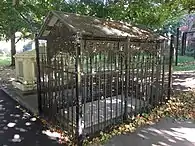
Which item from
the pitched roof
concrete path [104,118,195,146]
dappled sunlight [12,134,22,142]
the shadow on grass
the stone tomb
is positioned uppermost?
the pitched roof

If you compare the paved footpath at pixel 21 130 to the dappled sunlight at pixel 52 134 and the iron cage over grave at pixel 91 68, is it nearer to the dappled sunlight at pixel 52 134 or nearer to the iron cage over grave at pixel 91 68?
the dappled sunlight at pixel 52 134

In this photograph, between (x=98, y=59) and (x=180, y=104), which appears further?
(x=180, y=104)

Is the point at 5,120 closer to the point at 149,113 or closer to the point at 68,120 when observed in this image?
the point at 68,120

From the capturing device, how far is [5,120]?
521 cm

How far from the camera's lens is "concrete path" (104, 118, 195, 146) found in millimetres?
4125

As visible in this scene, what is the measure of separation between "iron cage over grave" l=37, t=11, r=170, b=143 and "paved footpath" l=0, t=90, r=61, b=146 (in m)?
0.40

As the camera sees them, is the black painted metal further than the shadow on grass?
No

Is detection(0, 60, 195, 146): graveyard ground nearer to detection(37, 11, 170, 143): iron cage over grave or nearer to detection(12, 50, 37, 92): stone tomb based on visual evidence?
detection(37, 11, 170, 143): iron cage over grave

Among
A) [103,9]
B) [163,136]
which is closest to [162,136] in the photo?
[163,136]

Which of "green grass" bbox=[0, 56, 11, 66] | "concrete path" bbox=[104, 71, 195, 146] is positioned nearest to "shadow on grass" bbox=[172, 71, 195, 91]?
"concrete path" bbox=[104, 71, 195, 146]

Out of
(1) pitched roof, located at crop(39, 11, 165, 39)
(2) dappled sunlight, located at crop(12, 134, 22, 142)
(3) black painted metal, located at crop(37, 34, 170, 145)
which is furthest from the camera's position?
(1) pitched roof, located at crop(39, 11, 165, 39)

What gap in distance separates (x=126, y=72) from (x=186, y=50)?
63.4 feet

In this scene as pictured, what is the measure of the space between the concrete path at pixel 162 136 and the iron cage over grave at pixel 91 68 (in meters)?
0.52

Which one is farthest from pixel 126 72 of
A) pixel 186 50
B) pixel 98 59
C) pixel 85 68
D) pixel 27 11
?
pixel 186 50
